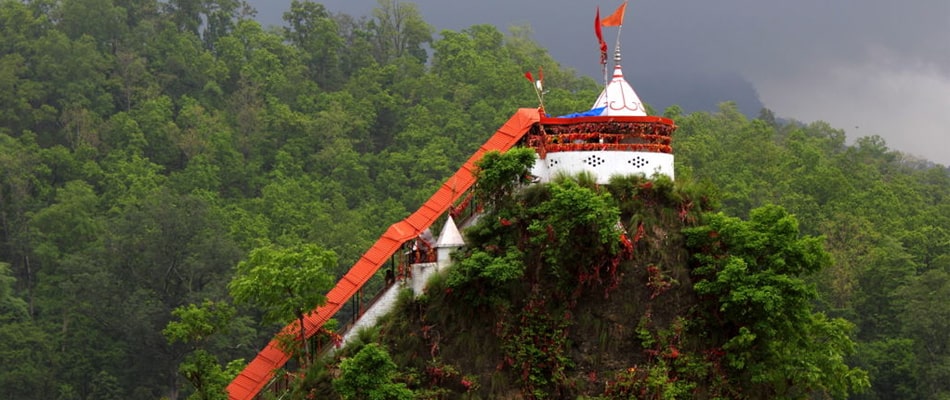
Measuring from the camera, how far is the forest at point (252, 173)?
33.5 meters

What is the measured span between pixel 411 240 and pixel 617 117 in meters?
3.79

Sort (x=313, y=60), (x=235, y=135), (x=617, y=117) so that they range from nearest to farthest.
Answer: (x=617, y=117) < (x=235, y=135) < (x=313, y=60)

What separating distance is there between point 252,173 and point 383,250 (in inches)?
1031

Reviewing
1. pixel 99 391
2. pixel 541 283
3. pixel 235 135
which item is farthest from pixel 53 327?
pixel 541 283

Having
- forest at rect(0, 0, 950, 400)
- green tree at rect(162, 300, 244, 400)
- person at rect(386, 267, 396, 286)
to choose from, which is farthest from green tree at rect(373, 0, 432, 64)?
person at rect(386, 267, 396, 286)

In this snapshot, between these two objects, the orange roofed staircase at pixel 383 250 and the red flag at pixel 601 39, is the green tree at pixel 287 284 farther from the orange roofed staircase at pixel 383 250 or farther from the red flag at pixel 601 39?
the red flag at pixel 601 39

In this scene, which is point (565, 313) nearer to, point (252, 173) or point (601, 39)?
point (601, 39)

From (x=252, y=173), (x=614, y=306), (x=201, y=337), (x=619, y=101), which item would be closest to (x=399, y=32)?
(x=252, y=173)

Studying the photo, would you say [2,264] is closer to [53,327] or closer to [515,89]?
[53,327]

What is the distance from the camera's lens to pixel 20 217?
39.2 m

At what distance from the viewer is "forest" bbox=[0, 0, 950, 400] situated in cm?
3347

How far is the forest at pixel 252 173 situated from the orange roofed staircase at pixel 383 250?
1.46 meters

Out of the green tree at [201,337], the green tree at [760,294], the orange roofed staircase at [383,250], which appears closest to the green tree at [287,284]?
the orange roofed staircase at [383,250]

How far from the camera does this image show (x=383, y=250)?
1856 centimetres
